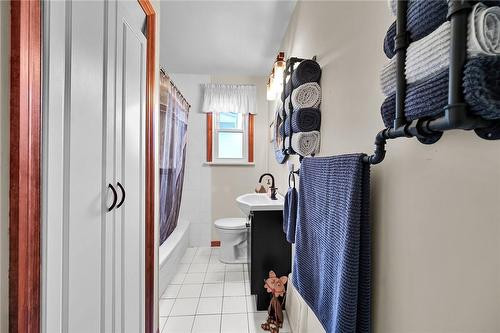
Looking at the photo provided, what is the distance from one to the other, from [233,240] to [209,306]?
82 centimetres

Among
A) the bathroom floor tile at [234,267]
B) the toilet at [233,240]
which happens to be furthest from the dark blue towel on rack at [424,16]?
the bathroom floor tile at [234,267]

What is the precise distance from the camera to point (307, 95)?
Result: 1330 mm

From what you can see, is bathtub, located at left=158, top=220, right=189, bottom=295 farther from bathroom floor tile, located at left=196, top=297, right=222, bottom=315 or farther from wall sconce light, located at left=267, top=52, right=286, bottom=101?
wall sconce light, located at left=267, top=52, right=286, bottom=101

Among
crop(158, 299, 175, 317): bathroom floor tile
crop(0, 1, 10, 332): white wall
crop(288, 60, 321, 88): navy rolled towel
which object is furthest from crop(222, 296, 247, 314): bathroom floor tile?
crop(288, 60, 321, 88): navy rolled towel

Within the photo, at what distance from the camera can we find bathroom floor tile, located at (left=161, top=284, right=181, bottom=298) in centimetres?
216

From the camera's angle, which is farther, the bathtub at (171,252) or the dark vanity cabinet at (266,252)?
the bathtub at (171,252)

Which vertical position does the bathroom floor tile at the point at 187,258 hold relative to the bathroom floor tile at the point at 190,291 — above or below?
above

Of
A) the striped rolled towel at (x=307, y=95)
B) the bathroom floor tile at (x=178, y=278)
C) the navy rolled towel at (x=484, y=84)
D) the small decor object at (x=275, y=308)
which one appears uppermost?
the striped rolled towel at (x=307, y=95)

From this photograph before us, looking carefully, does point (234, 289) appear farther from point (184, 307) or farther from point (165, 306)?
point (165, 306)

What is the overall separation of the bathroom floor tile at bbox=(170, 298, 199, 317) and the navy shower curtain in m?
0.71

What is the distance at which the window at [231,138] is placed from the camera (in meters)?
3.44

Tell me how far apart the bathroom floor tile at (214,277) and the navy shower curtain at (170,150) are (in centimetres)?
63

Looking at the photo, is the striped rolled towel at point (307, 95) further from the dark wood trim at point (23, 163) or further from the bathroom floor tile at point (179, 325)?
the bathroom floor tile at point (179, 325)

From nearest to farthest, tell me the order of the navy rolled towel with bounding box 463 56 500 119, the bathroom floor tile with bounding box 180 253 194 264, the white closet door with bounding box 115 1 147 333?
the navy rolled towel with bounding box 463 56 500 119
the white closet door with bounding box 115 1 147 333
the bathroom floor tile with bounding box 180 253 194 264
